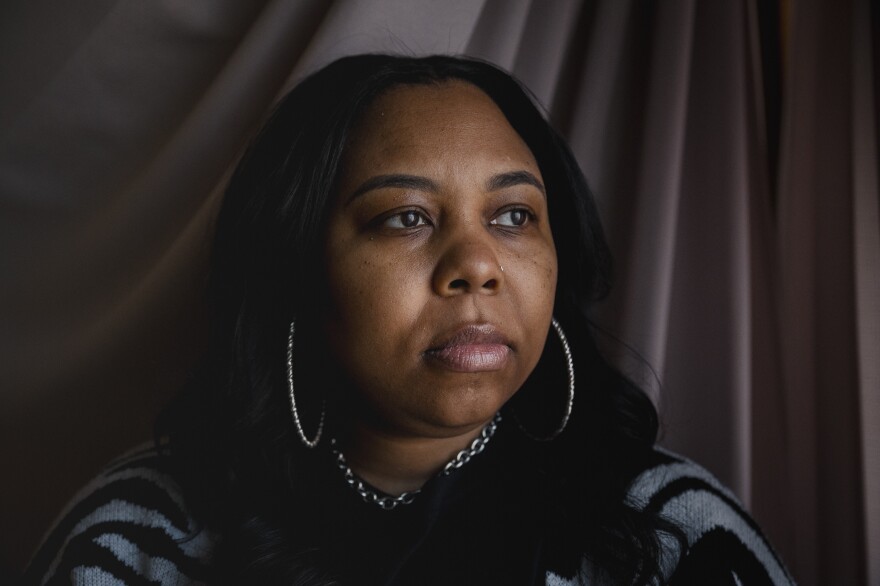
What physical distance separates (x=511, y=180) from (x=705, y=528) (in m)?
0.53

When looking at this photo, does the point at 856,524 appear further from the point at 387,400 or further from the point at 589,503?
the point at 387,400

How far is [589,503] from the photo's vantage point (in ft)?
3.69

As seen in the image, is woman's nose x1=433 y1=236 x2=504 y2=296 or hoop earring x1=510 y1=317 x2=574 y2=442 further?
hoop earring x1=510 y1=317 x2=574 y2=442

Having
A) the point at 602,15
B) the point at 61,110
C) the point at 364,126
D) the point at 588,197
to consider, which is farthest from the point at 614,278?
the point at 61,110

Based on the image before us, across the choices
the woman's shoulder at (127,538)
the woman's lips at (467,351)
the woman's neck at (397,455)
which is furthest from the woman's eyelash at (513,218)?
the woman's shoulder at (127,538)

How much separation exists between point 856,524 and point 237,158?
3.67ft

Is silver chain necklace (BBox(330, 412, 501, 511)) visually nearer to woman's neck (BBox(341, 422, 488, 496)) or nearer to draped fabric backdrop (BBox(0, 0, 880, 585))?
woman's neck (BBox(341, 422, 488, 496))

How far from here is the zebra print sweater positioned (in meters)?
1.09

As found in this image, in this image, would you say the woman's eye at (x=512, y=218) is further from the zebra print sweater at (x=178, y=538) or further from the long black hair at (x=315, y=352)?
the zebra print sweater at (x=178, y=538)

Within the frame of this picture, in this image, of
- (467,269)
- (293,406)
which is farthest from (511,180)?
(293,406)

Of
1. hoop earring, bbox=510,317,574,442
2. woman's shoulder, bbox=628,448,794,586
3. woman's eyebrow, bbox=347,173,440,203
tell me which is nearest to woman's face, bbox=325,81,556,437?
woman's eyebrow, bbox=347,173,440,203

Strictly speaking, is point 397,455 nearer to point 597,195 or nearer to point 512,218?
point 512,218

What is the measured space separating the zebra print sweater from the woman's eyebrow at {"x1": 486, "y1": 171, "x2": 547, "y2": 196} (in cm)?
44

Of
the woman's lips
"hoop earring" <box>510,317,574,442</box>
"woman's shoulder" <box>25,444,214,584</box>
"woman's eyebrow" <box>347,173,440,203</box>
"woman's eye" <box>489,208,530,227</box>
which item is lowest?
"woman's shoulder" <box>25,444,214,584</box>
